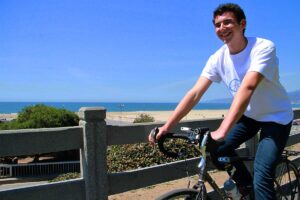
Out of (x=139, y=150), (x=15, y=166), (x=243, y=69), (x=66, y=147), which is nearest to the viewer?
(x=243, y=69)

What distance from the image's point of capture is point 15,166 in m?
27.9

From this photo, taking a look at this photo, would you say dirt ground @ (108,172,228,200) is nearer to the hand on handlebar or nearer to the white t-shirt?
the white t-shirt

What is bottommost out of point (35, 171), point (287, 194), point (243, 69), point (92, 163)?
point (35, 171)

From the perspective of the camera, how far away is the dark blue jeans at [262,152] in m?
3.64

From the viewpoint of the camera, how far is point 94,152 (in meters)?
4.52

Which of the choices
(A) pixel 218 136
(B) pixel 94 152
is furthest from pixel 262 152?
(B) pixel 94 152

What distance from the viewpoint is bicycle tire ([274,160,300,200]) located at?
4.63 meters

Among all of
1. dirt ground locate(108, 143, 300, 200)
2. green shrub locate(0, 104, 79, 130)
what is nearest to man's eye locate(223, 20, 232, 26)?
dirt ground locate(108, 143, 300, 200)

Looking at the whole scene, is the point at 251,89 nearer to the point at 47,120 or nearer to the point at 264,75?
the point at 264,75

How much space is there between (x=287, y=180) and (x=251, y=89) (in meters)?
1.82

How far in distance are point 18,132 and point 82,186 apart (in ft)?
2.95

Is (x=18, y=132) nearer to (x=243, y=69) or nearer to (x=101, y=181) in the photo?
(x=101, y=181)

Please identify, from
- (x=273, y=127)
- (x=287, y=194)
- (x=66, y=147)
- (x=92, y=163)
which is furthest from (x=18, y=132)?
(x=287, y=194)

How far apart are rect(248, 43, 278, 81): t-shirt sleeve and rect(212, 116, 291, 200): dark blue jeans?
49 cm
